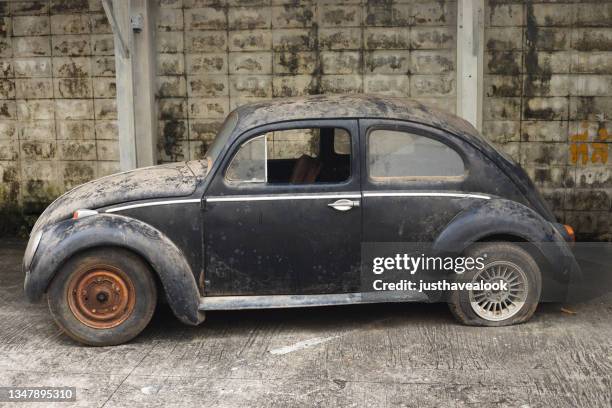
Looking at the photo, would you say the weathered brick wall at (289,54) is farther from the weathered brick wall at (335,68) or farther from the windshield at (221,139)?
the windshield at (221,139)

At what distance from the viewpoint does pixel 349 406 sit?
494 cm

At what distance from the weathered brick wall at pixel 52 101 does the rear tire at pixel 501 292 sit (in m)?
5.06

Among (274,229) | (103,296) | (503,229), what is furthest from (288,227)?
(503,229)

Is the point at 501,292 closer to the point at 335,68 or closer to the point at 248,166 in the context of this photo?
the point at 248,166

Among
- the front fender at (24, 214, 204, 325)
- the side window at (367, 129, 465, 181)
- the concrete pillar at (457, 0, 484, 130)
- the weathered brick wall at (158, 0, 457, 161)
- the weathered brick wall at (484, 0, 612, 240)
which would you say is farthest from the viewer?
the weathered brick wall at (158, 0, 457, 161)

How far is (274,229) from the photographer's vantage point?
6.10 m

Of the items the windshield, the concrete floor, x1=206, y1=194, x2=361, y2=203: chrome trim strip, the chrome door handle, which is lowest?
the concrete floor

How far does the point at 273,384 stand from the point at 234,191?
5.04 feet

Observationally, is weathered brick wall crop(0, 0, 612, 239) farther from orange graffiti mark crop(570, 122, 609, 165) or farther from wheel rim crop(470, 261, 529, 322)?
wheel rim crop(470, 261, 529, 322)

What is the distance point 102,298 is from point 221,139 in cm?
155

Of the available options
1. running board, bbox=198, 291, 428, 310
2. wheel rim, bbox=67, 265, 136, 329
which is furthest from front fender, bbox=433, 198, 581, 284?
wheel rim, bbox=67, 265, 136, 329

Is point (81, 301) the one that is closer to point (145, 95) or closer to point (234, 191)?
point (234, 191)

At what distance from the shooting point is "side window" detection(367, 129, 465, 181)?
Result: 20.5ft

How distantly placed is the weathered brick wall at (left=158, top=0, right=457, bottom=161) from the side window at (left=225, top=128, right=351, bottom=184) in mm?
2399
